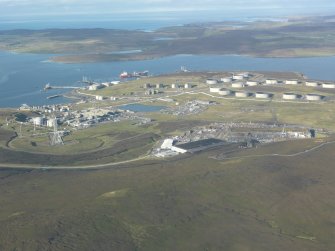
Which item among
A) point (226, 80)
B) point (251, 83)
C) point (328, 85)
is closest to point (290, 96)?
point (328, 85)

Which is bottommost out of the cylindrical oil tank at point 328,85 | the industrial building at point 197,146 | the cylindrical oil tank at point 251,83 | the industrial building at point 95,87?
the industrial building at point 95,87

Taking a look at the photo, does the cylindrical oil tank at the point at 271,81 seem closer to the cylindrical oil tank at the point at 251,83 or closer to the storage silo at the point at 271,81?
the storage silo at the point at 271,81

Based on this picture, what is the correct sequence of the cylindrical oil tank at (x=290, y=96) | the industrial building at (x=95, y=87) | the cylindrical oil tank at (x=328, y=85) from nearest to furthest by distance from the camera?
the cylindrical oil tank at (x=290, y=96) → the cylindrical oil tank at (x=328, y=85) → the industrial building at (x=95, y=87)

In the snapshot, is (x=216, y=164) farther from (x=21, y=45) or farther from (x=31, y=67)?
(x=21, y=45)

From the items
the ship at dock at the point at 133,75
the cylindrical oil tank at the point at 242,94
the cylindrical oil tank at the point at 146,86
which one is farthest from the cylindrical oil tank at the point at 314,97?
the ship at dock at the point at 133,75

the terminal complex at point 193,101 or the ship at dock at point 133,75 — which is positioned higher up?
the terminal complex at point 193,101

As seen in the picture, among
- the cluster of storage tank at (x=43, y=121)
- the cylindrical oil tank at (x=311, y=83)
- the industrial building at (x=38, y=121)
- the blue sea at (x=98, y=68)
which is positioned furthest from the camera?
the blue sea at (x=98, y=68)
